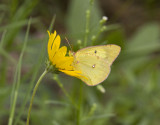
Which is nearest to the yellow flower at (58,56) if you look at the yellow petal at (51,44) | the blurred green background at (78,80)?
the yellow petal at (51,44)

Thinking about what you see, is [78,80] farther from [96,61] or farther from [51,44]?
[51,44]

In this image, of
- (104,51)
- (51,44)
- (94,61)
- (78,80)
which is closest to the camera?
(51,44)

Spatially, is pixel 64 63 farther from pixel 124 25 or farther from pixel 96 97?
pixel 124 25

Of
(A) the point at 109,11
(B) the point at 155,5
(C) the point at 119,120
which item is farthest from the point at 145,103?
(A) the point at 109,11

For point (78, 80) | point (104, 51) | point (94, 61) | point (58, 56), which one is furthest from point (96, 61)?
point (78, 80)

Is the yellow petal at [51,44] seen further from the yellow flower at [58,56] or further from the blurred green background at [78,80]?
the blurred green background at [78,80]

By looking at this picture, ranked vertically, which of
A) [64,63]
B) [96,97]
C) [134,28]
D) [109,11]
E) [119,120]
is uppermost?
[109,11]

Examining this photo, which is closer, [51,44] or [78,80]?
[51,44]
